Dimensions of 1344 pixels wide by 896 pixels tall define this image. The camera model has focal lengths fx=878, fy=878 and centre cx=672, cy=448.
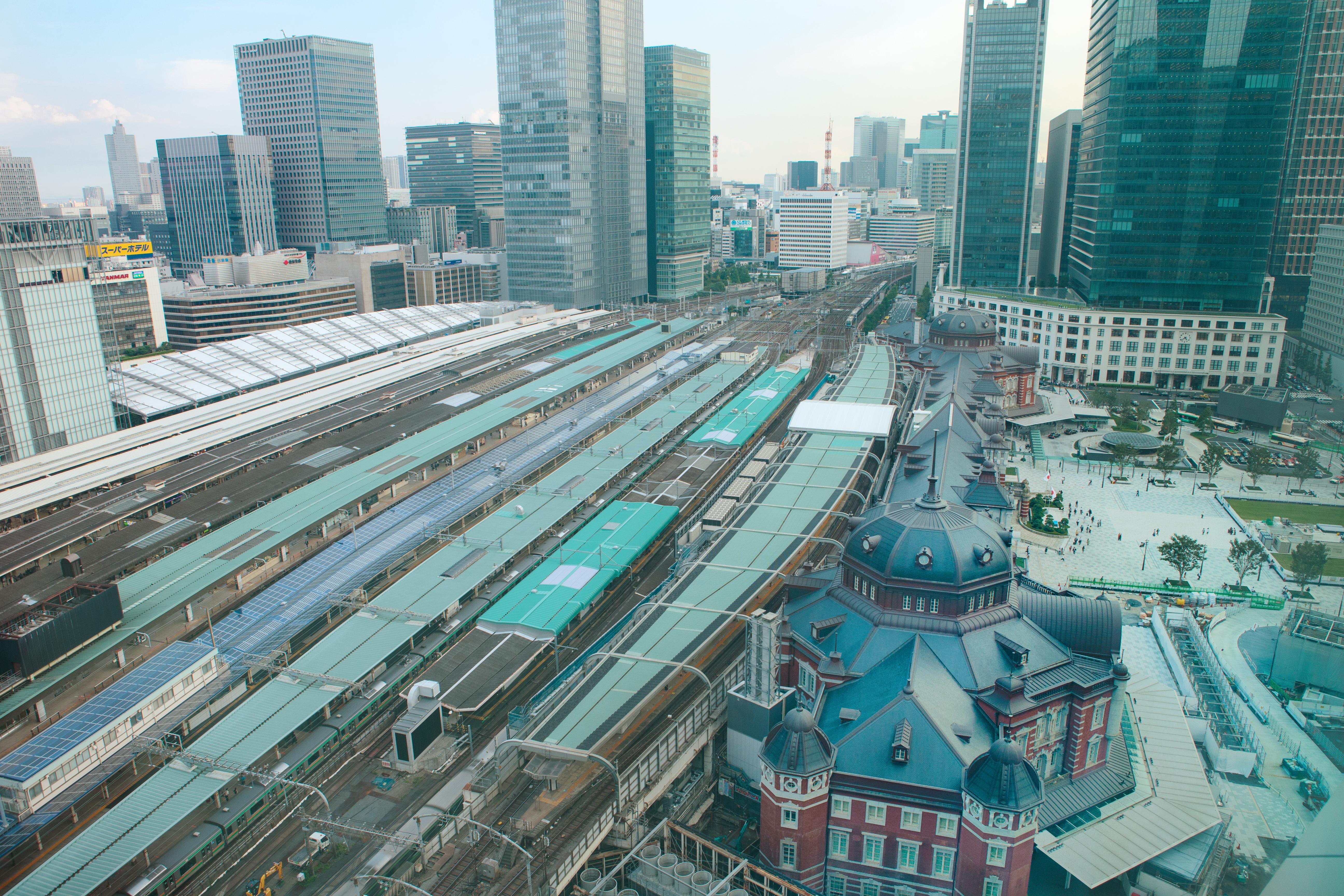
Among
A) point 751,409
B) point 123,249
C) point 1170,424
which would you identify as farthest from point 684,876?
point 123,249

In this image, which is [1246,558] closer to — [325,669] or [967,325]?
[967,325]

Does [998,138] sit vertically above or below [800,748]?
above

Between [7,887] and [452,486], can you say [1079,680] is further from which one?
[452,486]

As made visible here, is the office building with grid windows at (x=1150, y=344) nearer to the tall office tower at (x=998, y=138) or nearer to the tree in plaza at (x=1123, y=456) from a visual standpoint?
the tall office tower at (x=998, y=138)


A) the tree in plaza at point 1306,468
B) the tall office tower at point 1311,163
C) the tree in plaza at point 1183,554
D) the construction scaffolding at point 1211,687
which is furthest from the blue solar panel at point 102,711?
the tall office tower at point 1311,163

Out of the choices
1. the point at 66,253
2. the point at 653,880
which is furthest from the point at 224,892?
the point at 66,253

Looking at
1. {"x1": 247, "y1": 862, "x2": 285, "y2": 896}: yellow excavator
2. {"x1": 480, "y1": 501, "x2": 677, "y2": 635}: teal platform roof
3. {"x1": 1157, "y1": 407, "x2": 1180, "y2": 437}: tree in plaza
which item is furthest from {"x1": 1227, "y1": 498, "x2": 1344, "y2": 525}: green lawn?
{"x1": 247, "y1": 862, "x2": 285, "y2": 896}: yellow excavator
